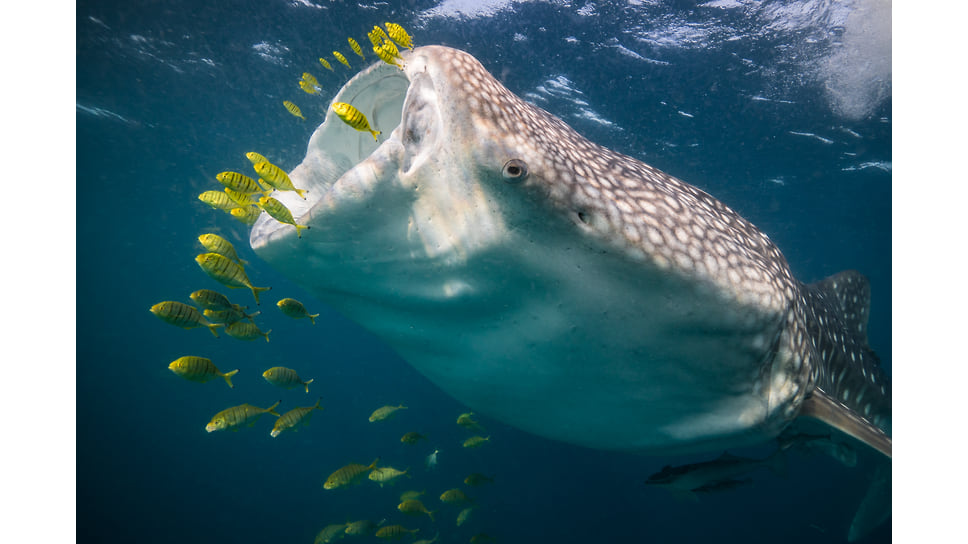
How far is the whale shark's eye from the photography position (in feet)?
5.44

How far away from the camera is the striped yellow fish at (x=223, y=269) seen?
3.05 meters

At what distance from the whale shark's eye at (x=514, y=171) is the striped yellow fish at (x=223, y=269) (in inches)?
86.6

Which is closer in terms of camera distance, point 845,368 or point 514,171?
point 514,171

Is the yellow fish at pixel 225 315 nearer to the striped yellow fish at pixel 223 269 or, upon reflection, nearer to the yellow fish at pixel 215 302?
the yellow fish at pixel 215 302

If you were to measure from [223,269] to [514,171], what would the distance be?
2553 millimetres

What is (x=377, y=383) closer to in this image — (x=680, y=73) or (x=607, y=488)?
(x=607, y=488)

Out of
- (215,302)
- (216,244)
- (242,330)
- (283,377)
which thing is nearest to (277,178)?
(216,244)

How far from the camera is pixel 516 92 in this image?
45.5ft

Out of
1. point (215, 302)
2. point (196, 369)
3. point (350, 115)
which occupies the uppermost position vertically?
point (350, 115)

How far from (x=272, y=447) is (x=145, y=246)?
36.6 m

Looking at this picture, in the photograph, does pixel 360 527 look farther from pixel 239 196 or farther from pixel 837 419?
pixel 837 419

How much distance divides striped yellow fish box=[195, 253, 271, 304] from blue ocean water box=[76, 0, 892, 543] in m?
5.67

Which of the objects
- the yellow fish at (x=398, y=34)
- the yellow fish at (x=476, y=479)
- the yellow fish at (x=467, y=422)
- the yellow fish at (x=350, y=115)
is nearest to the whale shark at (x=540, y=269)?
the yellow fish at (x=350, y=115)

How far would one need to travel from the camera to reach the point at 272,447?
105 feet
